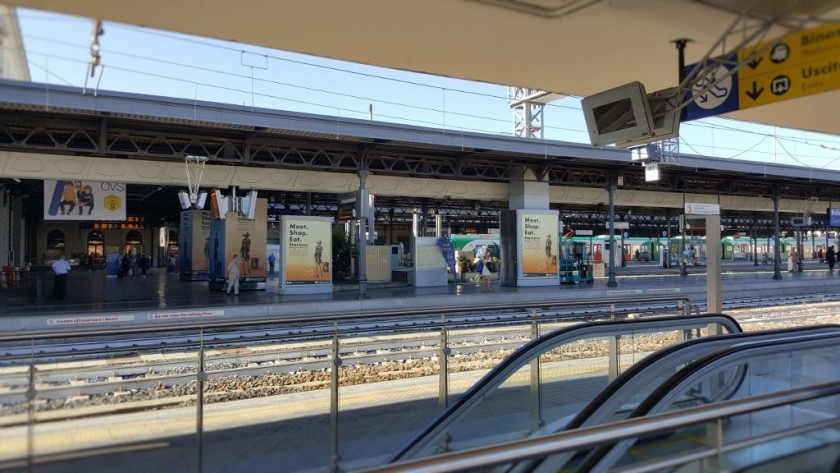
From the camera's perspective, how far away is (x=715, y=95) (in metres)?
6.30

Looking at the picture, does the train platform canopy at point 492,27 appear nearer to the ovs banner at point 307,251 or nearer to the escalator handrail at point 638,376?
the escalator handrail at point 638,376

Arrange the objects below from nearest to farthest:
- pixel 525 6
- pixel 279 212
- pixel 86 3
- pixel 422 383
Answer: pixel 86 3, pixel 525 6, pixel 422 383, pixel 279 212

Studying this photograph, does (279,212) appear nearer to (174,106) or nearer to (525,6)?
(174,106)

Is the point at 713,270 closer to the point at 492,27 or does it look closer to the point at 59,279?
the point at 492,27

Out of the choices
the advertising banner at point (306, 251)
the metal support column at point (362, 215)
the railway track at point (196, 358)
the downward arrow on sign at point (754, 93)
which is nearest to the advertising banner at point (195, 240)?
the advertising banner at point (306, 251)

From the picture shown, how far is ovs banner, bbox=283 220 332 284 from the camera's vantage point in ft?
73.9

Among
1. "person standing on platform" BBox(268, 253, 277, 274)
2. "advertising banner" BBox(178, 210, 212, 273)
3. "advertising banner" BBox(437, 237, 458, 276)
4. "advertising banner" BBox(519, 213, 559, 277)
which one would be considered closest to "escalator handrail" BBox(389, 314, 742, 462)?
"advertising banner" BBox(437, 237, 458, 276)

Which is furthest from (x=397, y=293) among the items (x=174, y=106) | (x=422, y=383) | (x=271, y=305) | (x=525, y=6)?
(x=525, y=6)

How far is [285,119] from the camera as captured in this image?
62.2ft

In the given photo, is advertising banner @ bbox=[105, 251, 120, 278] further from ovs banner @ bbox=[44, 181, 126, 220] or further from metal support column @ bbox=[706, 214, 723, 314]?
metal support column @ bbox=[706, 214, 723, 314]

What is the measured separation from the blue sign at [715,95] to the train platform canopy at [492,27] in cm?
27

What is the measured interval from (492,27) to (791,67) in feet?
8.58

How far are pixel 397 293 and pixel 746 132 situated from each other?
13.5m

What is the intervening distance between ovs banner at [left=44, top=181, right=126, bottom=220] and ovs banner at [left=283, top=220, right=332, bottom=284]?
5544 millimetres
